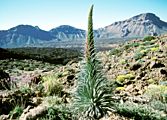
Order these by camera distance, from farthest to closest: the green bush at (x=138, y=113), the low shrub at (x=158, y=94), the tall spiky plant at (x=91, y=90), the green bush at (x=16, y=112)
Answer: the low shrub at (x=158, y=94) → the green bush at (x=16, y=112) → the green bush at (x=138, y=113) → the tall spiky plant at (x=91, y=90)

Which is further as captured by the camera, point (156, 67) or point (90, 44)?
point (156, 67)

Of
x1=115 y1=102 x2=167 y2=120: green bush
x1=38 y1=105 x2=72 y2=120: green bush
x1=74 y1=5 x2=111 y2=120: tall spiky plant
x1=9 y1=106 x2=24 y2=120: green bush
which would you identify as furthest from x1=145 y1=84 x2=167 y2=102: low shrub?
x1=9 y1=106 x2=24 y2=120: green bush

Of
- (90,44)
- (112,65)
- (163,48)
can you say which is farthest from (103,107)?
(163,48)

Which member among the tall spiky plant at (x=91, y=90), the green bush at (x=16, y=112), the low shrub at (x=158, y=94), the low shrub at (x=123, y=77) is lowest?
the low shrub at (x=123, y=77)

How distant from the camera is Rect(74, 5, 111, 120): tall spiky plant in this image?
6.97 m

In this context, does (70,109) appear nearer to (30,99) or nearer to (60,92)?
(30,99)

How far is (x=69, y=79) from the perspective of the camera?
55.6 feet

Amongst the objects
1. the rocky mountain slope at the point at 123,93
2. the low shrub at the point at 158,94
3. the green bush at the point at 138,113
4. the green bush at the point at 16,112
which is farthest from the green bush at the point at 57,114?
the low shrub at the point at 158,94

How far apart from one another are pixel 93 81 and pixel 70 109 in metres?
1.21

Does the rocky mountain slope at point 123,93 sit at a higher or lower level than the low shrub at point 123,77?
higher

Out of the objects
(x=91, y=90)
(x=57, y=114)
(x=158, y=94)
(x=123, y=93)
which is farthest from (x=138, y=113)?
(x=123, y=93)

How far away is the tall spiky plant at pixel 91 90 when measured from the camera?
697 centimetres

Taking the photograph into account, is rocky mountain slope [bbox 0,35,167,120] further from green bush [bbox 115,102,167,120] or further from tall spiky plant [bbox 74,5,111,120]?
tall spiky plant [bbox 74,5,111,120]

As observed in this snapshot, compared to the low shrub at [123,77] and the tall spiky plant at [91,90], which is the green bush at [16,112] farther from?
the low shrub at [123,77]
